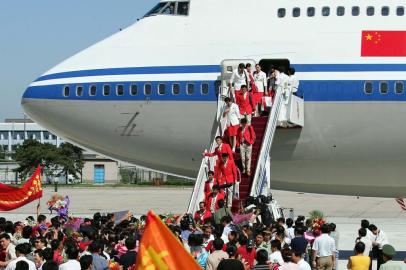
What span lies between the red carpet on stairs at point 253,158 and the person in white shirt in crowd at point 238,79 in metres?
0.95

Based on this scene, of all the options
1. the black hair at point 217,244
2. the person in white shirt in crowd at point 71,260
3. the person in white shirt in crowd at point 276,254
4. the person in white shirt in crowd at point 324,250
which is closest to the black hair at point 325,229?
the person in white shirt in crowd at point 324,250

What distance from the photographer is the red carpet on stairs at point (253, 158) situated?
864 inches

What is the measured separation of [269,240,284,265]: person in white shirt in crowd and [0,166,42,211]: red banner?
49.1 ft

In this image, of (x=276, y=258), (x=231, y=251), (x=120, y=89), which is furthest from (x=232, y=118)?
(x=231, y=251)

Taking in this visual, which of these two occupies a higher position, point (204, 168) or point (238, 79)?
point (238, 79)

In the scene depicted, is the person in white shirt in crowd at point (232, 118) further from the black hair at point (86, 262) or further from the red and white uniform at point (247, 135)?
the black hair at point (86, 262)

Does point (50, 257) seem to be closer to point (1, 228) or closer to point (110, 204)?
point (1, 228)

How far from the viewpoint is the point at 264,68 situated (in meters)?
24.0

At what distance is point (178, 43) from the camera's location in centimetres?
2400

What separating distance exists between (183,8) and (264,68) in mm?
2611

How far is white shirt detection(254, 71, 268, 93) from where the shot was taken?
22.9 m

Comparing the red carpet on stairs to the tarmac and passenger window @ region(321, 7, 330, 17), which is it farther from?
the tarmac

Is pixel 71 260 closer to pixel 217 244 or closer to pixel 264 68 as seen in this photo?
pixel 217 244

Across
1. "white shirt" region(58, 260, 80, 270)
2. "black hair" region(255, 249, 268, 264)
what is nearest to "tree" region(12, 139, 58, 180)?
"white shirt" region(58, 260, 80, 270)
